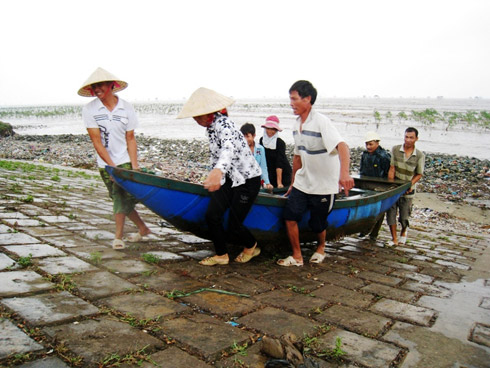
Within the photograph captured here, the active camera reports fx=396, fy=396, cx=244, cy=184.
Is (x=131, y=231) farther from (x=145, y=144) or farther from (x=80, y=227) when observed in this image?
(x=145, y=144)

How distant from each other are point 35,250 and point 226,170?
2.12m

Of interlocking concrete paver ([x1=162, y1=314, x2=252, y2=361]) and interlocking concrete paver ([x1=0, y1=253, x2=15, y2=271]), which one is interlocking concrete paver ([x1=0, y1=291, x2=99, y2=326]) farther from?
interlocking concrete paver ([x1=0, y1=253, x2=15, y2=271])

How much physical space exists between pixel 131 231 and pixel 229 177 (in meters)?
2.01

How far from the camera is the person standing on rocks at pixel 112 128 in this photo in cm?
425

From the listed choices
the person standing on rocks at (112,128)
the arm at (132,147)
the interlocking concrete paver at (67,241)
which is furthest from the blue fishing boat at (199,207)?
the interlocking concrete paver at (67,241)

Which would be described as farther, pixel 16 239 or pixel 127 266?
pixel 16 239

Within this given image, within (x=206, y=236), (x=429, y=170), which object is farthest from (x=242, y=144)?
(x=429, y=170)

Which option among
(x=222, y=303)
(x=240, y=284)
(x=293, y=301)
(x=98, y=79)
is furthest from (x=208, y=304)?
(x=98, y=79)

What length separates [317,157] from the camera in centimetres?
428

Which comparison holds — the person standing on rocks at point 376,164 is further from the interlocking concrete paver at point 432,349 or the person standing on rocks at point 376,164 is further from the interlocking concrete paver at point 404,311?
the interlocking concrete paver at point 432,349

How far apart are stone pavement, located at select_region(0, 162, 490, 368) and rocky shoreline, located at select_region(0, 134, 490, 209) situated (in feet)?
18.6

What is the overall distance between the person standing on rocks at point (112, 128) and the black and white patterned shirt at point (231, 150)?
1085 mm

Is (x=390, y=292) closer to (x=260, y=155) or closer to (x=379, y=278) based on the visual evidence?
(x=379, y=278)

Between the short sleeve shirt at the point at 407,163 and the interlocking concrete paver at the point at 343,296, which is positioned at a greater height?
the short sleeve shirt at the point at 407,163
